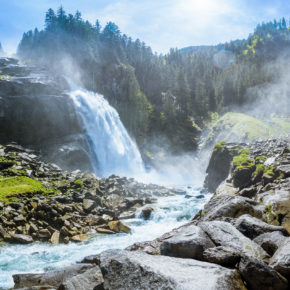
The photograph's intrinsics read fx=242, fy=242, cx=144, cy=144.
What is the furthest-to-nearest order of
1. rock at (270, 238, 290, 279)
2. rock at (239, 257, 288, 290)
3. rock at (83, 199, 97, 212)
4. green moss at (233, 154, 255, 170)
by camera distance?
green moss at (233, 154, 255, 170) → rock at (83, 199, 97, 212) → rock at (270, 238, 290, 279) → rock at (239, 257, 288, 290)

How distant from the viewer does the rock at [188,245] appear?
19.6ft

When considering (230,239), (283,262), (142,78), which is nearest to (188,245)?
(230,239)

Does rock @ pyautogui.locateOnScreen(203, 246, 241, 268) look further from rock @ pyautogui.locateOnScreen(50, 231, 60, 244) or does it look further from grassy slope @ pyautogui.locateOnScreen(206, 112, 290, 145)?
grassy slope @ pyautogui.locateOnScreen(206, 112, 290, 145)

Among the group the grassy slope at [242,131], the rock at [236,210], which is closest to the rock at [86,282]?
the rock at [236,210]

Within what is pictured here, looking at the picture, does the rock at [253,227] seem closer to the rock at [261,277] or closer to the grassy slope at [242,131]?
the rock at [261,277]

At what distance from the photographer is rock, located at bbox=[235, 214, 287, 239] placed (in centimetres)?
725

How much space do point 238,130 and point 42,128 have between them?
4038 centimetres

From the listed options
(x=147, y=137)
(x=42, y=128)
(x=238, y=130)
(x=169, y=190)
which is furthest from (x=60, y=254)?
(x=147, y=137)

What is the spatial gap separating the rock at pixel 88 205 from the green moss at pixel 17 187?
3.67 meters

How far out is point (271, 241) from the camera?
20.4ft

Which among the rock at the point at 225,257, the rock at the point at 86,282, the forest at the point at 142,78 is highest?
the forest at the point at 142,78

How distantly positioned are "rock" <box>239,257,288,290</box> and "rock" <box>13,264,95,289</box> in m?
5.13

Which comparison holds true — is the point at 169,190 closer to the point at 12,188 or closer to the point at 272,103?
the point at 12,188

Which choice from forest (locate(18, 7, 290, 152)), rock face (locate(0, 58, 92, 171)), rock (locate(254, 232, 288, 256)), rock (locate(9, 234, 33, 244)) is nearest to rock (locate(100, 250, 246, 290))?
rock (locate(254, 232, 288, 256))
